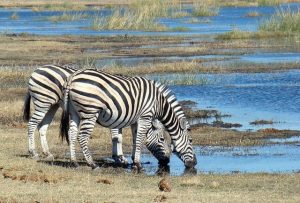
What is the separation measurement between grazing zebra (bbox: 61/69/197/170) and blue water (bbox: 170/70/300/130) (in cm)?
485

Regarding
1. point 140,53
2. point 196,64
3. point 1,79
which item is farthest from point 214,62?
point 1,79

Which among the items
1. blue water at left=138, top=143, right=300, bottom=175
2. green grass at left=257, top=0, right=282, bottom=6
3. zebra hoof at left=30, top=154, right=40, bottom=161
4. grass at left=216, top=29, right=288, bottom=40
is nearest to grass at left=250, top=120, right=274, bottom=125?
blue water at left=138, top=143, right=300, bottom=175

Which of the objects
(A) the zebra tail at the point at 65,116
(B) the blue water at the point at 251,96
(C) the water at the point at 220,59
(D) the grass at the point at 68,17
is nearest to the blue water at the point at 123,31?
(D) the grass at the point at 68,17

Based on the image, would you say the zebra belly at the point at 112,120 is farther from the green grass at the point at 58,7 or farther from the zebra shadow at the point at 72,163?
the green grass at the point at 58,7

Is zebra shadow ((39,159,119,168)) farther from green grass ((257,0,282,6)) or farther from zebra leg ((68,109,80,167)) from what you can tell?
green grass ((257,0,282,6))

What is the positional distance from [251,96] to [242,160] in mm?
10212

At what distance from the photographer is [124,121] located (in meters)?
14.6

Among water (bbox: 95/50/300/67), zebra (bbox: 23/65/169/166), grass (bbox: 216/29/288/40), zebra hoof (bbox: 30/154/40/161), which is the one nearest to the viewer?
zebra hoof (bbox: 30/154/40/161)

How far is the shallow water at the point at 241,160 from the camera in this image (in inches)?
576

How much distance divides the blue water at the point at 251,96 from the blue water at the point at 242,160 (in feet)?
9.95

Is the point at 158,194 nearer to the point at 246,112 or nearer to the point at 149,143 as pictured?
the point at 149,143

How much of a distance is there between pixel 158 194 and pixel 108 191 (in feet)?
2.30

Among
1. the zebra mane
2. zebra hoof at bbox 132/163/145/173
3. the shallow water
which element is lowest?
the shallow water

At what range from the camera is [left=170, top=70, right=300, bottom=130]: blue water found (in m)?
21.6
